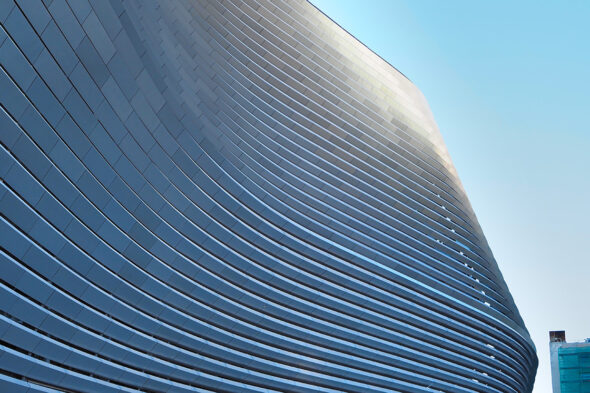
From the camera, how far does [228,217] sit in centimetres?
4294

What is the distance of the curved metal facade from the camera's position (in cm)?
2648

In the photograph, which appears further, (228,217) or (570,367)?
(570,367)

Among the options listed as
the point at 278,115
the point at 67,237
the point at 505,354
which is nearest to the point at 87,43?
the point at 67,237

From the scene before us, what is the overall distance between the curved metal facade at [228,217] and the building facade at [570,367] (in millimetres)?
3135

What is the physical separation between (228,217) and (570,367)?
4482cm

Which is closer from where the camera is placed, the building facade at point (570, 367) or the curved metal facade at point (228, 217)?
the curved metal facade at point (228, 217)

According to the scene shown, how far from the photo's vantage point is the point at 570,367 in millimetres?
74250

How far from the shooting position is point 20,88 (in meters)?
Answer: 23.6

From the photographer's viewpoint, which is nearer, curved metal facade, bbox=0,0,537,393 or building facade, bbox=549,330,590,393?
curved metal facade, bbox=0,0,537,393

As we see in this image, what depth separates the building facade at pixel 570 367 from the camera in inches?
2886

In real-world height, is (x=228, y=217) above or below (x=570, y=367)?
below

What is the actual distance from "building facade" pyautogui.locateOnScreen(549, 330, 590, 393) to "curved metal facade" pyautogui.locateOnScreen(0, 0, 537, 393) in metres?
3.14

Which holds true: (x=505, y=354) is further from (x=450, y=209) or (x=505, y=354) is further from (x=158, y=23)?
(x=158, y=23)

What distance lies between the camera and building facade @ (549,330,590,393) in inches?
2886
